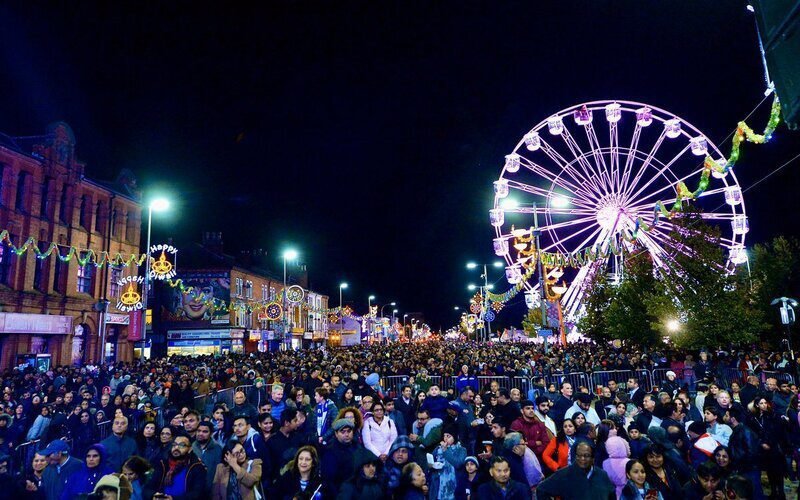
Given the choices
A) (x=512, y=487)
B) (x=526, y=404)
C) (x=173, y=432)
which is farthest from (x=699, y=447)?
(x=173, y=432)

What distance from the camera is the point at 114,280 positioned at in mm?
36219

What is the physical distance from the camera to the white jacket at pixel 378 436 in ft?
27.3

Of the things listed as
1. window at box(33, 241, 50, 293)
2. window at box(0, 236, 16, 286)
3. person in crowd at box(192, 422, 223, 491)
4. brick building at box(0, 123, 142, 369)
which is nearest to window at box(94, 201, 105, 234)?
brick building at box(0, 123, 142, 369)

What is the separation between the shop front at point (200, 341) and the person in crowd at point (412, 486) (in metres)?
47.8

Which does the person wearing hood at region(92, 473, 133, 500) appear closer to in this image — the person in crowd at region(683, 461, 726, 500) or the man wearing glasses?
the man wearing glasses

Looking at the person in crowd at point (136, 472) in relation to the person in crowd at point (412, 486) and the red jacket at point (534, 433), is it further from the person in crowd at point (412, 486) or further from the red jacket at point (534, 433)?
the red jacket at point (534, 433)

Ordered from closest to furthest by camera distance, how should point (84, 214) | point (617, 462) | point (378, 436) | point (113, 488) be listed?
point (113, 488)
point (617, 462)
point (378, 436)
point (84, 214)

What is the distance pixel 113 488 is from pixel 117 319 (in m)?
34.9

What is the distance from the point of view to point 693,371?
69.5 feet

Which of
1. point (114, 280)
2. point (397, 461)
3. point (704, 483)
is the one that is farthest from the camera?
point (114, 280)

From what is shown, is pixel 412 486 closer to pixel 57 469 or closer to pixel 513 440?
pixel 513 440

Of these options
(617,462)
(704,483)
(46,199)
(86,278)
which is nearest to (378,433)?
(617,462)

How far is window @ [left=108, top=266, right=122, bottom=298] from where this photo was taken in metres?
35.9

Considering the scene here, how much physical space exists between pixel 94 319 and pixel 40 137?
444 inches
